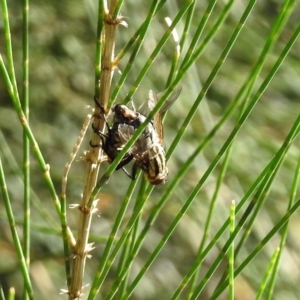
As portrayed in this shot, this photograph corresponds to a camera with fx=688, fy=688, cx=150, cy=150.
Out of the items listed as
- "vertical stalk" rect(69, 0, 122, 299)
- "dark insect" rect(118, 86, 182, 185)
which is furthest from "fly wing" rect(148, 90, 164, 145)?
"vertical stalk" rect(69, 0, 122, 299)

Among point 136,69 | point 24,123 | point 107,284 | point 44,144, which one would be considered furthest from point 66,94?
point 24,123

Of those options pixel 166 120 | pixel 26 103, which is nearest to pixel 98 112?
pixel 26 103

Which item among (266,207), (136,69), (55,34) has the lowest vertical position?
(266,207)

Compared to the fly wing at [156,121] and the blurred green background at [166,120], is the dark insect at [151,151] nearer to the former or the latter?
the fly wing at [156,121]

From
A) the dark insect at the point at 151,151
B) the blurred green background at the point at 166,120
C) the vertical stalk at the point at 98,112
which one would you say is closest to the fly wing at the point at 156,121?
the dark insect at the point at 151,151

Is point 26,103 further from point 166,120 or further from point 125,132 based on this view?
point 166,120

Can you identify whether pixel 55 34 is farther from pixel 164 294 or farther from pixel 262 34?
pixel 164 294
